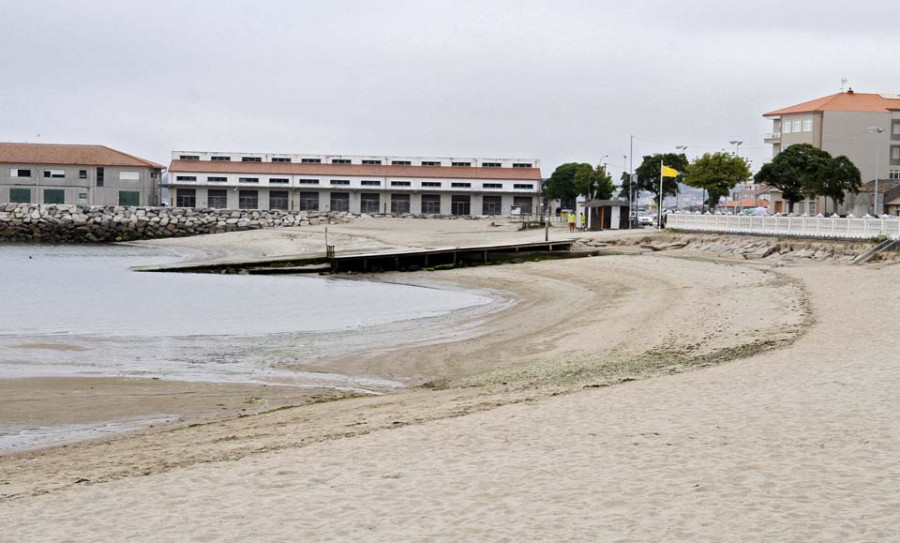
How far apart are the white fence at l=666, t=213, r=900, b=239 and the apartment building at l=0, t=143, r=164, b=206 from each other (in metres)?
66.6

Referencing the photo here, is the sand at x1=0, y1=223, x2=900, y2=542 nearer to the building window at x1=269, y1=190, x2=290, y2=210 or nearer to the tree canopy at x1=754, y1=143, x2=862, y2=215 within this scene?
the tree canopy at x1=754, y1=143, x2=862, y2=215

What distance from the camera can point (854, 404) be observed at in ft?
35.2

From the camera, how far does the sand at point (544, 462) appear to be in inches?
275

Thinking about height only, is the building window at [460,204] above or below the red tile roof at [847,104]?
below

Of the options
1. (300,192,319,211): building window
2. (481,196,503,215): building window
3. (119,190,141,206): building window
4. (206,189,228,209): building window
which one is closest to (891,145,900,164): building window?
(481,196,503,215): building window

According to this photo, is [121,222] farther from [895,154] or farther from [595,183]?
[895,154]

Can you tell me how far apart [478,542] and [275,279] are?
36.6 m

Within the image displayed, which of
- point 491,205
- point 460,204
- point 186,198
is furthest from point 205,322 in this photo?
point 186,198

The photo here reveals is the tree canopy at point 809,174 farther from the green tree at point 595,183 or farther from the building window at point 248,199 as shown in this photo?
the building window at point 248,199

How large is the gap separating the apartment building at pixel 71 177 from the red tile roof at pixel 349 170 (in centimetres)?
504

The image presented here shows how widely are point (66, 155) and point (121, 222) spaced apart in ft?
59.2

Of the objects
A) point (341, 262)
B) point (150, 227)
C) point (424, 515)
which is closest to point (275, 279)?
point (341, 262)

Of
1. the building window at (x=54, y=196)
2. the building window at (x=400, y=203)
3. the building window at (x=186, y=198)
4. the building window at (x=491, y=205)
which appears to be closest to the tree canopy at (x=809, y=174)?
the building window at (x=491, y=205)

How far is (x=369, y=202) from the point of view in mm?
109438
